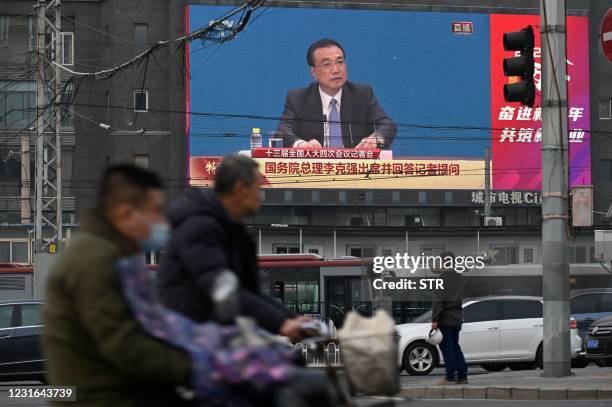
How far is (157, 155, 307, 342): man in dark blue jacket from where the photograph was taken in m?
5.16

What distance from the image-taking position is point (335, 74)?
70125mm

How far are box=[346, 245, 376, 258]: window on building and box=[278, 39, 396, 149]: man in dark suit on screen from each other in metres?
6.21

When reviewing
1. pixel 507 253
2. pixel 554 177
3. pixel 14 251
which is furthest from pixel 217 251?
pixel 507 253

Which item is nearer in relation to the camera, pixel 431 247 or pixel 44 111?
pixel 44 111

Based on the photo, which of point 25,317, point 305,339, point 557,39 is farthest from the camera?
point 25,317

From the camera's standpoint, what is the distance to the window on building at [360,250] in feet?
222

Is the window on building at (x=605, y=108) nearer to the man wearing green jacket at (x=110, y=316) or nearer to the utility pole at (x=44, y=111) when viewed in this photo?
the utility pole at (x=44, y=111)

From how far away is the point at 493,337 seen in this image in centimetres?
2381

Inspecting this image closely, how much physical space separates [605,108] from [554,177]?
188ft

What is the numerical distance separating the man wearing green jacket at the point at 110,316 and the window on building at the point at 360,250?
63.6m

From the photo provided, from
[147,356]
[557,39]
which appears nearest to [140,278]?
[147,356]

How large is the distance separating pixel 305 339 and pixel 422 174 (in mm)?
66473

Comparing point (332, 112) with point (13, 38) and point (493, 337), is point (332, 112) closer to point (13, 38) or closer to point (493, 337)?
point (13, 38)

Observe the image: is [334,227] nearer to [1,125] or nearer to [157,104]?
[157,104]
